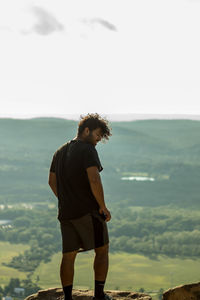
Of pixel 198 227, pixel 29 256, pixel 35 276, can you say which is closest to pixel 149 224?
pixel 198 227

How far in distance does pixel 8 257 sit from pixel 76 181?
270 feet

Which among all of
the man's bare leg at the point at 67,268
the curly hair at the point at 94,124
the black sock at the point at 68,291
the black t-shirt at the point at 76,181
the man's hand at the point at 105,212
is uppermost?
the curly hair at the point at 94,124

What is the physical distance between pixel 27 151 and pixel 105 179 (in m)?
38.9

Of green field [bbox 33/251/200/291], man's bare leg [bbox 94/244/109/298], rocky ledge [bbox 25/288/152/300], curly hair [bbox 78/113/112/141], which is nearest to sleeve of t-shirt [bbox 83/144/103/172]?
curly hair [bbox 78/113/112/141]

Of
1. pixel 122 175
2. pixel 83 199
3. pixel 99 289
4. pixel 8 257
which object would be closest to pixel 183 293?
pixel 99 289

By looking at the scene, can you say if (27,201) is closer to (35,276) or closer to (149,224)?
(149,224)

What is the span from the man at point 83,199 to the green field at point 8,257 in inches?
2391

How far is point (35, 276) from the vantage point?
71250 mm

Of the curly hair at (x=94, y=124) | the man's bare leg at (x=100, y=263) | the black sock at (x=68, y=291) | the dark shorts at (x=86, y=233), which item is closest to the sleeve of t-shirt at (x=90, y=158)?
the curly hair at (x=94, y=124)

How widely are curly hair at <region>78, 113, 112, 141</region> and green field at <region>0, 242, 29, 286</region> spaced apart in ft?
200

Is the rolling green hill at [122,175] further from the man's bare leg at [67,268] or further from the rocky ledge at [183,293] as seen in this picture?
the man's bare leg at [67,268]

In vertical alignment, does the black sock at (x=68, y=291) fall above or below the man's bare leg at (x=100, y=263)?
below

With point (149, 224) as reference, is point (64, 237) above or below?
above

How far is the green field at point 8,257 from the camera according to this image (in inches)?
2751
